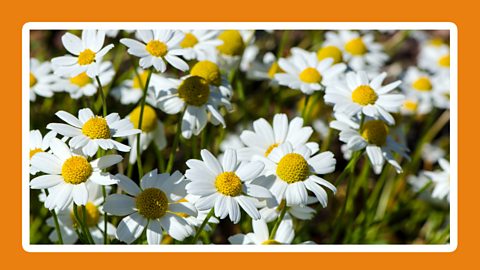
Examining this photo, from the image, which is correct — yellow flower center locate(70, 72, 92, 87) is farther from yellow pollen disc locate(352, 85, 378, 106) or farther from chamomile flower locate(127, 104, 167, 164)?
yellow pollen disc locate(352, 85, 378, 106)

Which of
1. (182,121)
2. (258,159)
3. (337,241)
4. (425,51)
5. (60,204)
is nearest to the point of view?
(60,204)

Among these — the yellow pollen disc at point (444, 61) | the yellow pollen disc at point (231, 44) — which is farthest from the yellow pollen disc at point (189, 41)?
the yellow pollen disc at point (444, 61)

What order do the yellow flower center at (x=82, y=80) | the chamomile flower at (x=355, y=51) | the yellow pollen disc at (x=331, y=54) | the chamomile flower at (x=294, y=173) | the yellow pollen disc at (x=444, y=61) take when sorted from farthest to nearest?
the yellow pollen disc at (x=444, y=61) → the chamomile flower at (x=355, y=51) → the yellow pollen disc at (x=331, y=54) → the yellow flower center at (x=82, y=80) → the chamomile flower at (x=294, y=173)

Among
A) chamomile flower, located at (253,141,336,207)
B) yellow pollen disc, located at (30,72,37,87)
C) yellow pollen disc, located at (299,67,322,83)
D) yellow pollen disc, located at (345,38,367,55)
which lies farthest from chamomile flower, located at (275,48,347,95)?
yellow pollen disc, located at (30,72,37,87)

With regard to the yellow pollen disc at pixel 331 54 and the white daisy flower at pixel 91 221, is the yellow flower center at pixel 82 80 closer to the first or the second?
the white daisy flower at pixel 91 221
